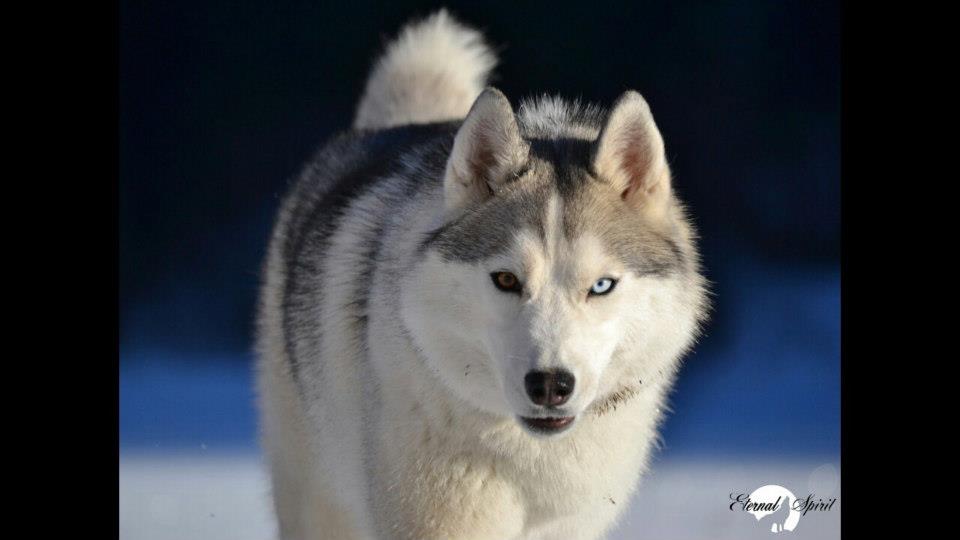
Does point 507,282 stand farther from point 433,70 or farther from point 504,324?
point 433,70

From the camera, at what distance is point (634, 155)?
114 inches

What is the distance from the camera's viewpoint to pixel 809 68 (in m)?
4.22

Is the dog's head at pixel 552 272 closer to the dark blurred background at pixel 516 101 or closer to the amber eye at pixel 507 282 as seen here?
the amber eye at pixel 507 282

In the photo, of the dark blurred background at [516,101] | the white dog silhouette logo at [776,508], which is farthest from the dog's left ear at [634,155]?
the white dog silhouette logo at [776,508]

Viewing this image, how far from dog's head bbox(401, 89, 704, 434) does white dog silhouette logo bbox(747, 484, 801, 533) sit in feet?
4.04

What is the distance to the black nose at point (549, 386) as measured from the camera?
2531 mm

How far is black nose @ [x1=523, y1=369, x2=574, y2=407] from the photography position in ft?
8.30

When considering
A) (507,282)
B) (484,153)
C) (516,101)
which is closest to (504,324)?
(507,282)

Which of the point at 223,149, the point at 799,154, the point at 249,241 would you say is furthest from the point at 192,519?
the point at 799,154

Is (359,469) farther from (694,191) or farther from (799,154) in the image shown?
(799,154)

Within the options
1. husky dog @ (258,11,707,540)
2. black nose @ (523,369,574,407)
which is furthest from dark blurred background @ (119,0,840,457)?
black nose @ (523,369,574,407)

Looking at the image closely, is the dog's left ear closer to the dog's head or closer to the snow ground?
the dog's head

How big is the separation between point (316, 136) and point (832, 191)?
6.74 ft

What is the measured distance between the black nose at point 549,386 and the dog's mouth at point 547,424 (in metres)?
0.11
